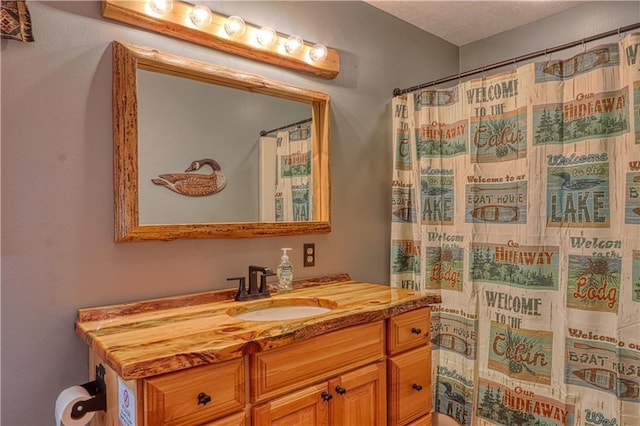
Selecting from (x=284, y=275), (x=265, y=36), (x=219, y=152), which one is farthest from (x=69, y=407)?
(x=265, y=36)

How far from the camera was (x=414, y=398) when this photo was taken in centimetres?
166

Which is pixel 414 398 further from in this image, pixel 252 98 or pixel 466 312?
pixel 252 98

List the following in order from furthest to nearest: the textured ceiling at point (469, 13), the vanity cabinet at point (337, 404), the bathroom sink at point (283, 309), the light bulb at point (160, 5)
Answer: the textured ceiling at point (469, 13) → the bathroom sink at point (283, 309) → the light bulb at point (160, 5) → the vanity cabinet at point (337, 404)

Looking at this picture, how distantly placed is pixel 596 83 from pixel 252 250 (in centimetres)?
163

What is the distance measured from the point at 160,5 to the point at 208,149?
0.55 meters

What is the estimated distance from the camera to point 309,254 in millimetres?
2018

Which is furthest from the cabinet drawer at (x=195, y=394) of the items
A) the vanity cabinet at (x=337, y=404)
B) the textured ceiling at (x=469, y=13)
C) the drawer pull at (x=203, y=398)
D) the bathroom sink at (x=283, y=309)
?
the textured ceiling at (x=469, y=13)

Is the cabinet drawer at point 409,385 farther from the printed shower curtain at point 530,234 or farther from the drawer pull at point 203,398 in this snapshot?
the drawer pull at point 203,398

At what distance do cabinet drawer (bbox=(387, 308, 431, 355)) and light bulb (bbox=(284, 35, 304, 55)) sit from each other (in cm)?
128

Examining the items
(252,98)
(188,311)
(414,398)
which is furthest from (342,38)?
(414,398)

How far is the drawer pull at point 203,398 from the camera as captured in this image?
1057 millimetres

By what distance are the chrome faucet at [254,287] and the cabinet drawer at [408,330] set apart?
541mm

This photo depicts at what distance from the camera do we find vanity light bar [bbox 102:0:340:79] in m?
1.47

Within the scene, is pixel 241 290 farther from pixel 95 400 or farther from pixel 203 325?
pixel 95 400
